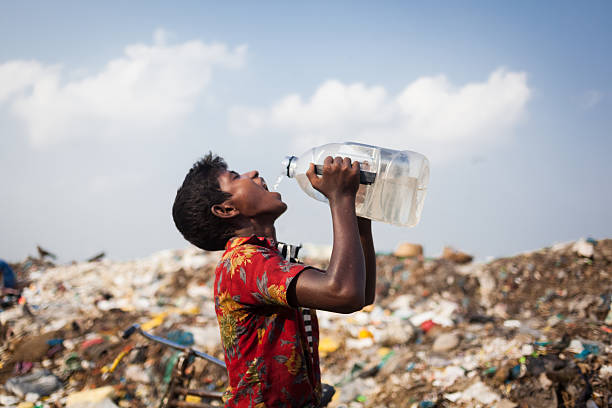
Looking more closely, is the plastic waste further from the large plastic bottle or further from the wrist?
the wrist

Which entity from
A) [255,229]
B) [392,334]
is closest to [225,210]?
[255,229]

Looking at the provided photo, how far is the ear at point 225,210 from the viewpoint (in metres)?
1.50

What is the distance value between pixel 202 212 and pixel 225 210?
0.26ft

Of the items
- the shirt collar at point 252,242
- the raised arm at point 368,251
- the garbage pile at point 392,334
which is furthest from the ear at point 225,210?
the garbage pile at point 392,334

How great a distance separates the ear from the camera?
58.9 inches

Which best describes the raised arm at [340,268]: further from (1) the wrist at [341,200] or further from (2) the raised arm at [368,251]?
(2) the raised arm at [368,251]

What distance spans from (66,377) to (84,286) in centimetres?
407

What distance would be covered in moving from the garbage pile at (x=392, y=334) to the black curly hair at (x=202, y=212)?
238 cm

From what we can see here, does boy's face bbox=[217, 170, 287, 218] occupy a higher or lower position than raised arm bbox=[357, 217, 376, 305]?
higher

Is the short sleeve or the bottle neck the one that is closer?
the short sleeve

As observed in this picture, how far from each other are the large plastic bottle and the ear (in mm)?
368

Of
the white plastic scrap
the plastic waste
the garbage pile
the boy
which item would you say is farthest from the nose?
the white plastic scrap

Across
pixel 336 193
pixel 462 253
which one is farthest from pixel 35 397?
pixel 462 253

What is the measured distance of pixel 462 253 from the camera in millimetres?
8055
